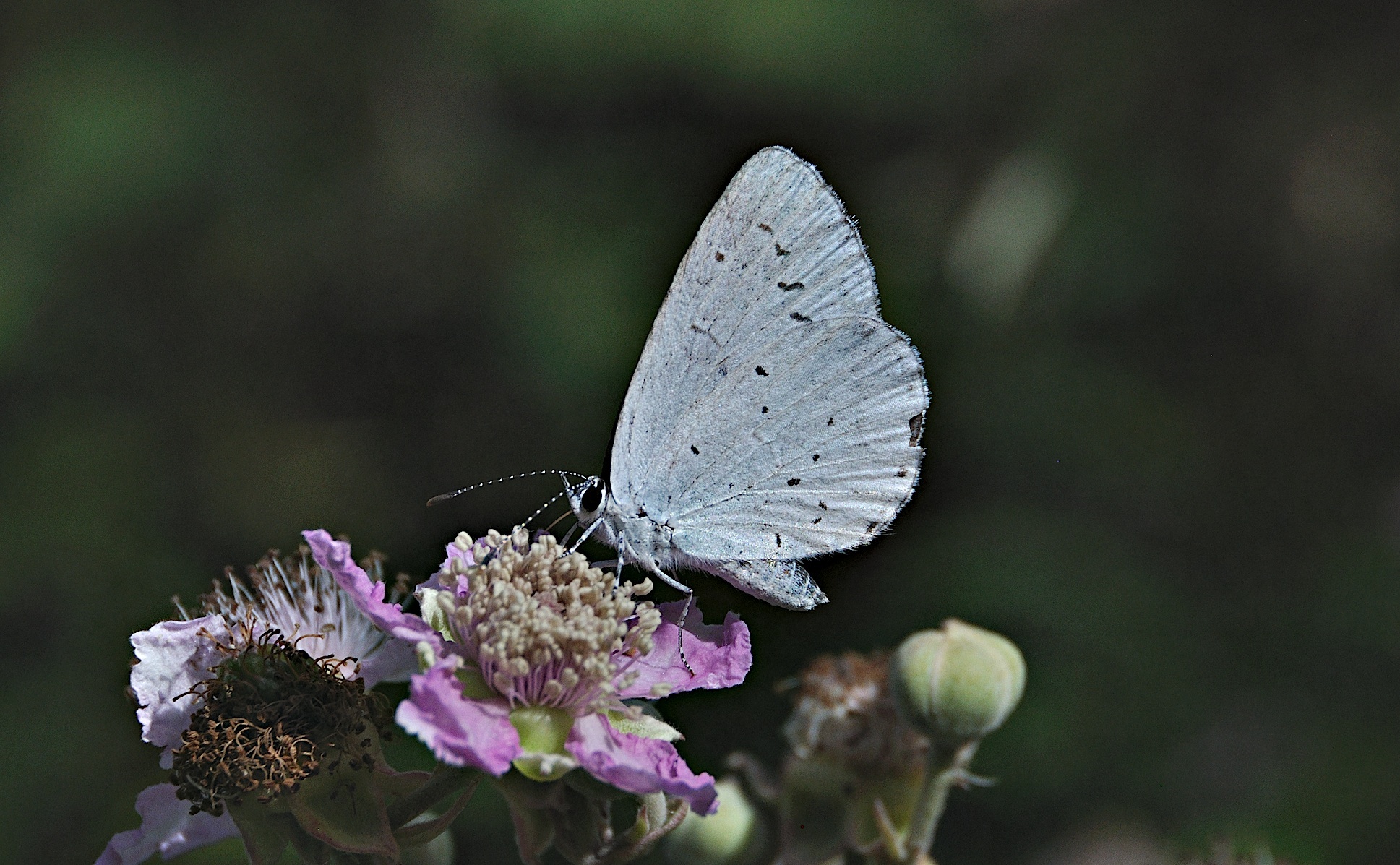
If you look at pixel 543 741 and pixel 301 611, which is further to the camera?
pixel 301 611

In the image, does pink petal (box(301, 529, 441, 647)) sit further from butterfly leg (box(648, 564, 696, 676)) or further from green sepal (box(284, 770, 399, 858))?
butterfly leg (box(648, 564, 696, 676))

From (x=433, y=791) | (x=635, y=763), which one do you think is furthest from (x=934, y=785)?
(x=433, y=791)

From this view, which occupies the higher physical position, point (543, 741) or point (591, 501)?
point (591, 501)

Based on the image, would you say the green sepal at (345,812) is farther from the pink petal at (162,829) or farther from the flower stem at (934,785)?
the flower stem at (934,785)

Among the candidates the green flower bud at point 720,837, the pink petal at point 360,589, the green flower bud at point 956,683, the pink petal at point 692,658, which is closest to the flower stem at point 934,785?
the green flower bud at point 956,683

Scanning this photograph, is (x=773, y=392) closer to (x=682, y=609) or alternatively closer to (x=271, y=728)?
(x=682, y=609)

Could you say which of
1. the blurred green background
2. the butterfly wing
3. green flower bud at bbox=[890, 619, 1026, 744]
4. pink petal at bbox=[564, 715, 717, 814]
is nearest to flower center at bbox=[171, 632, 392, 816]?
pink petal at bbox=[564, 715, 717, 814]
